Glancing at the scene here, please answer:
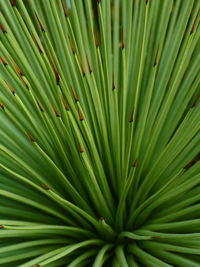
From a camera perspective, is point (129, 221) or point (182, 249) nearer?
point (182, 249)

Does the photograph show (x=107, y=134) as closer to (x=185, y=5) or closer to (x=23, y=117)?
(x=23, y=117)

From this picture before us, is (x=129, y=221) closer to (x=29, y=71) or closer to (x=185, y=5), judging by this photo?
(x=29, y=71)

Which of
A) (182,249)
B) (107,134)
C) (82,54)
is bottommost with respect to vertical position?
(182,249)

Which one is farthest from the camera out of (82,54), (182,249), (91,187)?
(82,54)

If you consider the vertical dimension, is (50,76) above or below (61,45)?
below

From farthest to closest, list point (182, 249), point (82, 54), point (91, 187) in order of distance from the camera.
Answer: point (82, 54) < point (91, 187) < point (182, 249)

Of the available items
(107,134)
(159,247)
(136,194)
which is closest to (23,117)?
(107,134)
